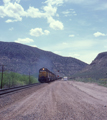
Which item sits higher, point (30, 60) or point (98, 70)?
point (30, 60)

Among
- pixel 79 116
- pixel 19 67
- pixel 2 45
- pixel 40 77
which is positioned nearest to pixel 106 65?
pixel 19 67

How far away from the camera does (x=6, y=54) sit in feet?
351

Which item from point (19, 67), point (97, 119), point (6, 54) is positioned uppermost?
point (6, 54)

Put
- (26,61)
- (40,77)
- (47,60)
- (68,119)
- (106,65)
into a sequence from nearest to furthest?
1. (68,119)
2. (40,77)
3. (106,65)
4. (26,61)
5. (47,60)

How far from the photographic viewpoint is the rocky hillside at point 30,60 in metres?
102

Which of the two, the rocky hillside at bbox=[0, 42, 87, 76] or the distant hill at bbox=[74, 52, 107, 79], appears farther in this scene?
the rocky hillside at bbox=[0, 42, 87, 76]

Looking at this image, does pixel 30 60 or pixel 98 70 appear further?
pixel 30 60

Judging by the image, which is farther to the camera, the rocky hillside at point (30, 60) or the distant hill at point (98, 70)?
the rocky hillside at point (30, 60)

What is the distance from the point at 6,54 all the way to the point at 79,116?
10389 centimetres

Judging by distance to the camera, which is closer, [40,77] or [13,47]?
[40,77]

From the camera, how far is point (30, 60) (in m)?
115

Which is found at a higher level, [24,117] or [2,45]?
[2,45]

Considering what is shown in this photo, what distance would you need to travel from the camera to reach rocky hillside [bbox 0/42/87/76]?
102m

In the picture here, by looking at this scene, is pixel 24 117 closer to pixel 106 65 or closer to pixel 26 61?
pixel 106 65
